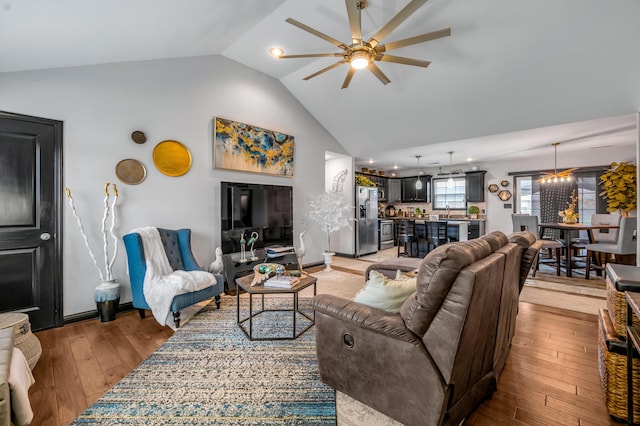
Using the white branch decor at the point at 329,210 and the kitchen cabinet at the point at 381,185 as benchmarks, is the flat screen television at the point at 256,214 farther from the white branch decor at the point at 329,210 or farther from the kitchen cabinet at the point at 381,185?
the kitchen cabinet at the point at 381,185

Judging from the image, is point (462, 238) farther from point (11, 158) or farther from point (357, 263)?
point (11, 158)

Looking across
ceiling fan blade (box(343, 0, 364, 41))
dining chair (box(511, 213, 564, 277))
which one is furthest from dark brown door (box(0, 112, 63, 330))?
dining chair (box(511, 213, 564, 277))

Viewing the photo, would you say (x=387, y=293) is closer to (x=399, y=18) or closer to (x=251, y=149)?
(x=399, y=18)

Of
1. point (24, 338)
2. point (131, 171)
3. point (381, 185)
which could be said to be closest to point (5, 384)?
point (24, 338)

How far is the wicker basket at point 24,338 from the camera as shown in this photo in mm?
1981

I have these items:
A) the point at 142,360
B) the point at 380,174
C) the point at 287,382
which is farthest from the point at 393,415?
the point at 380,174

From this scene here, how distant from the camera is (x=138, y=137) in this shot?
3.29 metres

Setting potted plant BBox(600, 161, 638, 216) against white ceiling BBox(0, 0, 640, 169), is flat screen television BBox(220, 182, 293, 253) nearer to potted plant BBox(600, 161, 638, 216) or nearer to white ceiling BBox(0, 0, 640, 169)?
white ceiling BBox(0, 0, 640, 169)

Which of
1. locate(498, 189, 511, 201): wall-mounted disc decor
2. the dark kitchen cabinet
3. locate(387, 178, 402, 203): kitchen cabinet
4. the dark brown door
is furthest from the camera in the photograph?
locate(387, 178, 402, 203): kitchen cabinet

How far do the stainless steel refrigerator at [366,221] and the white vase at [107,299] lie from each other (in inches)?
185

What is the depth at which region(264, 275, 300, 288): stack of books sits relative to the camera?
2498 mm

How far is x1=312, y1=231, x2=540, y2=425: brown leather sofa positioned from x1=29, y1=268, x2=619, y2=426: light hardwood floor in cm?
27

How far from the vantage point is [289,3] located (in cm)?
290

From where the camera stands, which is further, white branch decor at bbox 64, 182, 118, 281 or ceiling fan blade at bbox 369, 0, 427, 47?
white branch decor at bbox 64, 182, 118, 281
